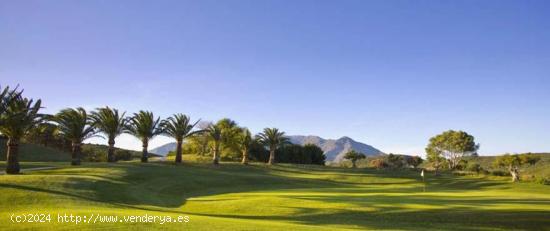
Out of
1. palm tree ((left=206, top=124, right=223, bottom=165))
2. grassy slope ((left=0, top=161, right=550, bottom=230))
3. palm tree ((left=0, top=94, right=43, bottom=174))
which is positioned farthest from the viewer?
palm tree ((left=206, top=124, right=223, bottom=165))

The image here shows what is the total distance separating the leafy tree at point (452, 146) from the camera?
116m

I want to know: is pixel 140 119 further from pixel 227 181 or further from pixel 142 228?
pixel 142 228

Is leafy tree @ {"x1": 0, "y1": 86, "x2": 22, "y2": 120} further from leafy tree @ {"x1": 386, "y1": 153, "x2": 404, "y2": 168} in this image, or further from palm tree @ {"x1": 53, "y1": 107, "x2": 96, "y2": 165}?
leafy tree @ {"x1": 386, "y1": 153, "x2": 404, "y2": 168}

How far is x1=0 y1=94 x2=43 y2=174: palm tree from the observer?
37.5 meters

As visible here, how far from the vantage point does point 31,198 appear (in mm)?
25719

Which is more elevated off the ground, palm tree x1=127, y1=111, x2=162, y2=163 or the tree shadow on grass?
palm tree x1=127, y1=111, x2=162, y2=163

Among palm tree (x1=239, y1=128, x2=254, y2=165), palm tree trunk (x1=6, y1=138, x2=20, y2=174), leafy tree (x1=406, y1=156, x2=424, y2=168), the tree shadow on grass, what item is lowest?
the tree shadow on grass

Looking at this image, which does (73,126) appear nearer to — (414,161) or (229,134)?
(229,134)

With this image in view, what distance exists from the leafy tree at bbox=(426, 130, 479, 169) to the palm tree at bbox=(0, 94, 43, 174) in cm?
9975

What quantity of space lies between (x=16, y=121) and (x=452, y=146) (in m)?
104

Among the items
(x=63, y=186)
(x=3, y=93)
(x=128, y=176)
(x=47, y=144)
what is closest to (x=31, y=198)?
(x=63, y=186)

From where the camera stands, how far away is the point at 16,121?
125 feet

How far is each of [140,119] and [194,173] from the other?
14.7 meters

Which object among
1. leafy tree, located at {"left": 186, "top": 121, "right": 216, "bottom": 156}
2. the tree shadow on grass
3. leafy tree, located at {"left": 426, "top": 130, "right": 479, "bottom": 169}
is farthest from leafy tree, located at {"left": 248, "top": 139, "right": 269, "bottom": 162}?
the tree shadow on grass
